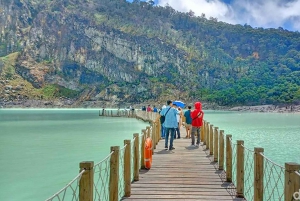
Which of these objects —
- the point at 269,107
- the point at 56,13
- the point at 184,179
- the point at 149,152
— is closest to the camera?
the point at 184,179

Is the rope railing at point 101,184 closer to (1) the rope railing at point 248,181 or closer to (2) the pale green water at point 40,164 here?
(2) the pale green water at point 40,164

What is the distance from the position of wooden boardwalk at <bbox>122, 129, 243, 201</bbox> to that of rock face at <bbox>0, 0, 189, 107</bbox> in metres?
125

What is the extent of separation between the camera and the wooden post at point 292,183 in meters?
4.46

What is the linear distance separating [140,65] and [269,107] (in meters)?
63.5

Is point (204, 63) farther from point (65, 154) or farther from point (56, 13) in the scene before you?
point (65, 154)

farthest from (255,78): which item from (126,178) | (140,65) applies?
(126,178)

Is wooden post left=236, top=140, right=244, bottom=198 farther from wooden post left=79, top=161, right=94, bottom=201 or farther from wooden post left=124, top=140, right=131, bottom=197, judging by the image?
wooden post left=79, top=161, right=94, bottom=201

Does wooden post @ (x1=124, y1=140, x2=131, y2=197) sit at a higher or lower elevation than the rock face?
lower

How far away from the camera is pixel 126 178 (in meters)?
7.54

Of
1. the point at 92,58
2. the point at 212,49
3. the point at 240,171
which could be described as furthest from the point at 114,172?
the point at 212,49

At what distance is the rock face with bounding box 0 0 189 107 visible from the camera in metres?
145

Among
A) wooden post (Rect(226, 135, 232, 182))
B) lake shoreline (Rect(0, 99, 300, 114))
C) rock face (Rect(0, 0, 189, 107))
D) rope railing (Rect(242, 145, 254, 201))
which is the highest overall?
rock face (Rect(0, 0, 189, 107))

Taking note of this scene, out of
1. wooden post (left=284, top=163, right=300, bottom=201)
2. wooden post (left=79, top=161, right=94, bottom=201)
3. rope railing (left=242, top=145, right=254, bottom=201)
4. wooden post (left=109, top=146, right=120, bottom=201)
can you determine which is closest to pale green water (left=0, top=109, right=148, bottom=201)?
wooden post (left=109, top=146, right=120, bottom=201)

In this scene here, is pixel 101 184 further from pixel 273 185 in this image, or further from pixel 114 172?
pixel 273 185
